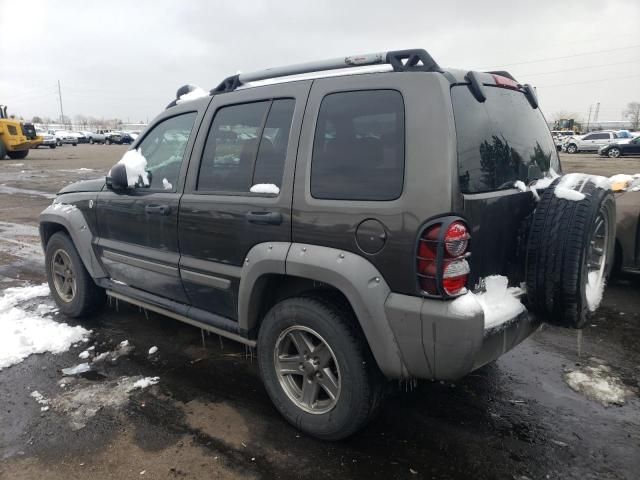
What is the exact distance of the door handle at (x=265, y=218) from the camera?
2750mm

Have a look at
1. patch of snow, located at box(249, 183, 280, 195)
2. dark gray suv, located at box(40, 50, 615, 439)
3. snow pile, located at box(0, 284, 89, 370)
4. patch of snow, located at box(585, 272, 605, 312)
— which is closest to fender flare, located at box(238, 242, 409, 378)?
Answer: dark gray suv, located at box(40, 50, 615, 439)

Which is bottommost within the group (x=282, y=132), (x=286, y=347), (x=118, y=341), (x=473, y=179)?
(x=118, y=341)

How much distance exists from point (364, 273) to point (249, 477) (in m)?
1.20

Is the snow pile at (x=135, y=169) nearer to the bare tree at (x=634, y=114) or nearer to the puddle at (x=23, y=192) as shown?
the puddle at (x=23, y=192)

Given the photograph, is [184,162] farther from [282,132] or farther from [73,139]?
[73,139]

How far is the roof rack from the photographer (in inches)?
96.3

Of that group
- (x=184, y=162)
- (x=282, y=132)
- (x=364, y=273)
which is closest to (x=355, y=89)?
(x=282, y=132)

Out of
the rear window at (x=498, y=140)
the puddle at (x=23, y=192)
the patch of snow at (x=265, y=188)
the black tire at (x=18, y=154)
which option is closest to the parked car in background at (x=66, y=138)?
the black tire at (x=18, y=154)

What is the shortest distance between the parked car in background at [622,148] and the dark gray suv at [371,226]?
31.9 meters

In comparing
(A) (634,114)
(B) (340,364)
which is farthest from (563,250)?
(A) (634,114)

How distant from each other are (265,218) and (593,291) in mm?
2000

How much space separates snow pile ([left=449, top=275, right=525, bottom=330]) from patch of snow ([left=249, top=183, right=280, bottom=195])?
1188 millimetres

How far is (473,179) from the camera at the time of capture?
2387 millimetres

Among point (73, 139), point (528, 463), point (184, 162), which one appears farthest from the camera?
point (73, 139)
